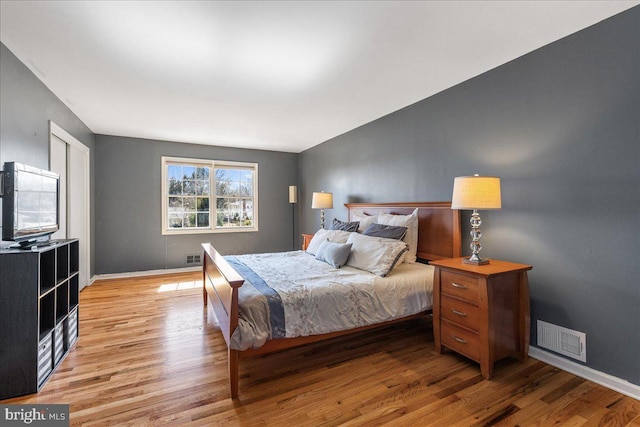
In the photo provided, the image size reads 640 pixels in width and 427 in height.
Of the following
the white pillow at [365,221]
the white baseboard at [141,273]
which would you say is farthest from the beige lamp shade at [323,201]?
the white baseboard at [141,273]

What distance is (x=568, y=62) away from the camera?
218cm

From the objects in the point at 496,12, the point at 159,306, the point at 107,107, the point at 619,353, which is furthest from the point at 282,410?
the point at 107,107

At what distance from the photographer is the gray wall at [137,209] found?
4.93 m

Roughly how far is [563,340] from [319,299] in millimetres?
1854

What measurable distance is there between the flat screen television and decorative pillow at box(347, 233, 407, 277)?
2583 millimetres

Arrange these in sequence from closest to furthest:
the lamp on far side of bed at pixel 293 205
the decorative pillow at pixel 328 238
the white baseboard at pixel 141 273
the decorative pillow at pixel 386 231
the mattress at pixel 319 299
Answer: the mattress at pixel 319 299 → the decorative pillow at pixel 386 231 → the decorative pillow at pixel 328 238 → the white baseboard at pixel 141 273 → the lamp on far side of bed at pixel 293 205

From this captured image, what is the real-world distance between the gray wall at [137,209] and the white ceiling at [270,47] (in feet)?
4.88

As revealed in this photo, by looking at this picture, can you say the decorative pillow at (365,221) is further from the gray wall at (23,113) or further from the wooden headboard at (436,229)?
the gray wall at (23,113)

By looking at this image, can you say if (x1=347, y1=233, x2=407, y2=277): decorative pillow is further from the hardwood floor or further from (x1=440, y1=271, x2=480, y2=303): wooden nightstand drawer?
the hardwood floor

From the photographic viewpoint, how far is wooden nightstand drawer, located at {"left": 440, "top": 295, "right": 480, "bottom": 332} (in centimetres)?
215

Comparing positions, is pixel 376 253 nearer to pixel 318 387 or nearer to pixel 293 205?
pixel 318 387

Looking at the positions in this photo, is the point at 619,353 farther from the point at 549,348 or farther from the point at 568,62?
the point at 568,62

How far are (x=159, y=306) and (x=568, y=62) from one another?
15.1 ft

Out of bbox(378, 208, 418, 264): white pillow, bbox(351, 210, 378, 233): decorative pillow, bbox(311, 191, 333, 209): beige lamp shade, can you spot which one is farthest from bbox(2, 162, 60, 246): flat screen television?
bbox(311, 191, 333, 209): beige lamp shade
